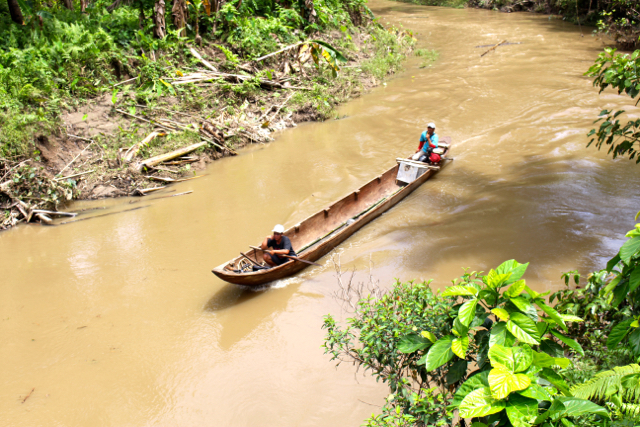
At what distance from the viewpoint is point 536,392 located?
6.66ft

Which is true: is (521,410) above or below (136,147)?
below

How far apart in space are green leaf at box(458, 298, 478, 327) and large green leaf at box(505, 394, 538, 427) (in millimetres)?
443

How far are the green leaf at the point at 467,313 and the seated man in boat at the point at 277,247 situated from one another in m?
4.63

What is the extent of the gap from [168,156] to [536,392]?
33.2 ft

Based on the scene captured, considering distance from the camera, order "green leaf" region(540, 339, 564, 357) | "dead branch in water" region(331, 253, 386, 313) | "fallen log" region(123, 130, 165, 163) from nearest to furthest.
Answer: "green leaf" region(540, 339, 564, 357), "dead branch in water" region(331, 253, 386, 313), "fallen log" region(123, 130, 165, 163)

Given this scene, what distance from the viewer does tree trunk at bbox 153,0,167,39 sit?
12922 mm

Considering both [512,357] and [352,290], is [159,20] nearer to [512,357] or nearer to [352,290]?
[352,290]

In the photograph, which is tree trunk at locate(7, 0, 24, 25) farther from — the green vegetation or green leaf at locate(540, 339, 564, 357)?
green leaf at locate(540, 339, 564, 357)

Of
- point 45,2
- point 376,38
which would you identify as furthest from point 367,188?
point 45,2

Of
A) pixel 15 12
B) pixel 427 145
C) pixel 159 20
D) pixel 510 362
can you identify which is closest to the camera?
pixel 510 362

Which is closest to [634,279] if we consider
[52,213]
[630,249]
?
[630,249]

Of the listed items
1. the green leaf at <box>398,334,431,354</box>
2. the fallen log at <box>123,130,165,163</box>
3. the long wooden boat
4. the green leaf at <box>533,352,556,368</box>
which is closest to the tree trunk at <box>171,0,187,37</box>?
the fallen log at <box>123,130,165,163</box>

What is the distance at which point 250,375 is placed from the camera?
530 centimetres

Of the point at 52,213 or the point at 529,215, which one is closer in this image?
the point at 529,215
